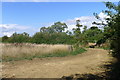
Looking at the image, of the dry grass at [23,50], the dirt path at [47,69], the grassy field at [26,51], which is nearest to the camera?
the dirt path at [47,69]

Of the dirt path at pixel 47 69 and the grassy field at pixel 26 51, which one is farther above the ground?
the grassy field at pixel 26 51

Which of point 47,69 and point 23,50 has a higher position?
point 23,50

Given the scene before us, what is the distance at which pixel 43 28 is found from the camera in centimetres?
7612

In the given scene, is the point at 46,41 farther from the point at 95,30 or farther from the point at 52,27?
the point at 52,27

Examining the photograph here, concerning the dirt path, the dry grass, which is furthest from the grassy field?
the dirt path

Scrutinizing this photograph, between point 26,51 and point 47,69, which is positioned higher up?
point 26,51

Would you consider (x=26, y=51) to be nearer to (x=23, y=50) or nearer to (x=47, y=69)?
(x=23, y=50)

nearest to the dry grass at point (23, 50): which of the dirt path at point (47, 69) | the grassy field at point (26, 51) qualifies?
the grassy field at point (26, 51)

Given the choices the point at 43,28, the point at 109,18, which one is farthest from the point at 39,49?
the point at 43,28

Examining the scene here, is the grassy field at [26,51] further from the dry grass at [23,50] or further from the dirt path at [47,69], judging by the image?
the dirt path at [47,69]

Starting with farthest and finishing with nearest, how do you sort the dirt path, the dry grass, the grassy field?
1. the dry grass
2. the grassy field
3. the dirt path

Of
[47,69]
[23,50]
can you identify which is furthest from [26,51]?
[47,69]

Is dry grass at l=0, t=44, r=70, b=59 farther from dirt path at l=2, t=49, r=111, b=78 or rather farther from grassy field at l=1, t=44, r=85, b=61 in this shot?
dirt path at l=2, t=49, r=111, b=78

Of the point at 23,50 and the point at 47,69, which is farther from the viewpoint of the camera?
the point at 23,50
